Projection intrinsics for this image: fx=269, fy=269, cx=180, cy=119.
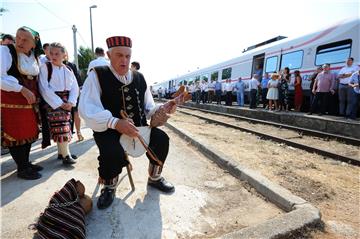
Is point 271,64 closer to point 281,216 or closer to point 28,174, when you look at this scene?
point 281,216

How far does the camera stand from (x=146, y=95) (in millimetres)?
3223

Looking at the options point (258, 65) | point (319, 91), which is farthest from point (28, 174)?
point (258, 65)

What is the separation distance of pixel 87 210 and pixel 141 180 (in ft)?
3.34

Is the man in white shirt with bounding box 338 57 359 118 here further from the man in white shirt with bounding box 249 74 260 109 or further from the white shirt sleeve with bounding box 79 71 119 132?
the white shirt sleeve with bounding box 79 71 119 132

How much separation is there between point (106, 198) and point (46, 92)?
1763 mm

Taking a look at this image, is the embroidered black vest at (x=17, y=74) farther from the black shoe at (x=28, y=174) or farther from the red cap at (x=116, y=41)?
the red cap at (x=116, y=41)

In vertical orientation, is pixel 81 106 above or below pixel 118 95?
below

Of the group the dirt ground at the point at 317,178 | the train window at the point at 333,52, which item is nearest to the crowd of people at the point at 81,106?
the dirt ground at the point at 317,178

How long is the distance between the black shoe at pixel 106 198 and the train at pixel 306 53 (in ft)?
33.6

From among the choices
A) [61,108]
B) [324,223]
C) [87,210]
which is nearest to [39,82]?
[61,108]

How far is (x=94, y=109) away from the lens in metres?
2.71

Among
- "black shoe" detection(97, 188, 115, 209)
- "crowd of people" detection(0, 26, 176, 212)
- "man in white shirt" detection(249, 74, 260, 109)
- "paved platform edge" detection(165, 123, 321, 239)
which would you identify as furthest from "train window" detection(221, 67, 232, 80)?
"black shoe" detection(97, 188, 115, 209)

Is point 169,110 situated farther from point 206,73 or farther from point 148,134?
point 206,73

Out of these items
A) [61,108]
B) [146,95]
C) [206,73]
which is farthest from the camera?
[206,73]
